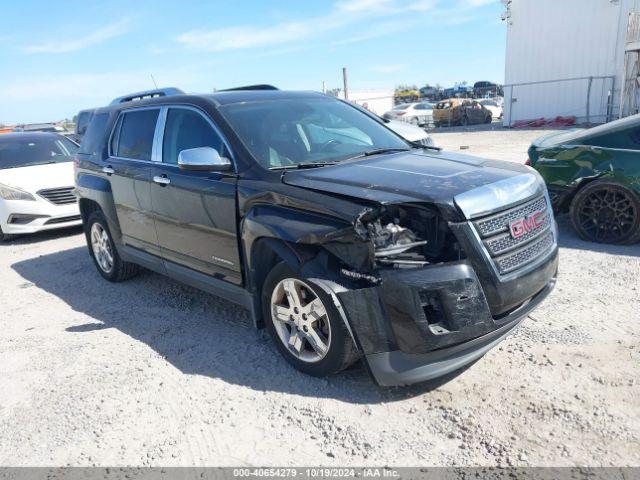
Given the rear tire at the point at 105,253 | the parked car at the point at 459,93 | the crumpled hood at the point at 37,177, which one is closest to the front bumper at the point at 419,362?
the rear tire at the point at 105,253

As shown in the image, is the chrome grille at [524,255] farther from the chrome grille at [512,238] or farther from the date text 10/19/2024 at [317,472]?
the date text 10/19/2024 at [317,472]

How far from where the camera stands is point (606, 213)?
5.85 meters

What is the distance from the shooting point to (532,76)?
2403cm

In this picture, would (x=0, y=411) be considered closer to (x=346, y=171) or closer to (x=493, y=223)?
(x=346, y=171)

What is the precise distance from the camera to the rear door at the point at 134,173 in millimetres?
4793

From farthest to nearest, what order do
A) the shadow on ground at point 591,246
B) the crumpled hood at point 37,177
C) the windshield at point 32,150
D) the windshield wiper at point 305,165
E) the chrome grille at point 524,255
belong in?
1. the windshield at point 32,150
2. the crumpled hood at point 37,177
3. the shadow on ground at point 591,246
4. the windshield wiper at point 305,165
5. the chrome grille at point 524,255

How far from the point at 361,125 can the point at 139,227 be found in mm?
2360

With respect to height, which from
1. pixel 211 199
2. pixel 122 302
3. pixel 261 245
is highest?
pixel 211 199

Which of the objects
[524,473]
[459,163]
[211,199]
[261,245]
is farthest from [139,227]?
[524,473]

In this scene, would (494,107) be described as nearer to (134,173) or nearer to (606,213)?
(606,213)

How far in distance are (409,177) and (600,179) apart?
3642mm

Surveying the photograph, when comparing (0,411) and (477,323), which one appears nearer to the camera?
(477,323)

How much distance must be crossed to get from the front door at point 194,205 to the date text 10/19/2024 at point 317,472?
153cm

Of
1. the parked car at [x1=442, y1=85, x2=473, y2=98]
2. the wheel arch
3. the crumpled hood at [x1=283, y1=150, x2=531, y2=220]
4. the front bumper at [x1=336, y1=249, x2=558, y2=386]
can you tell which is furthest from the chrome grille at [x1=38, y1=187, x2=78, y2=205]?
the parked car at [x1=442, y1=85, x2=473, y2=98]
